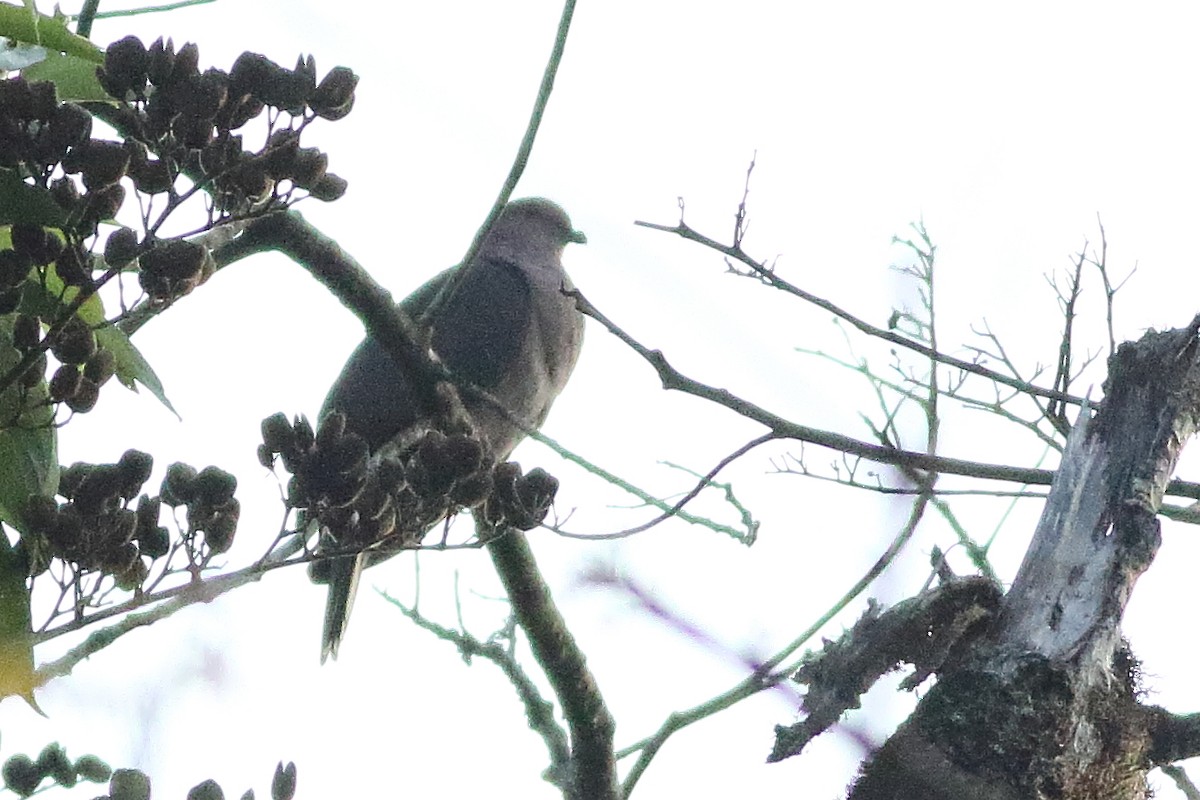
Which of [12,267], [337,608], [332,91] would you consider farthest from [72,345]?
[337,608]

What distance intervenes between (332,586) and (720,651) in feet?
9.05

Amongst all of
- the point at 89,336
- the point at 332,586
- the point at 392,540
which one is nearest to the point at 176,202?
the point at 89,336

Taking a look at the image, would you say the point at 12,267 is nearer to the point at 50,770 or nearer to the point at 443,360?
the point at 50,770

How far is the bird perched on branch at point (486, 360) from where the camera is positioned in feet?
14.7

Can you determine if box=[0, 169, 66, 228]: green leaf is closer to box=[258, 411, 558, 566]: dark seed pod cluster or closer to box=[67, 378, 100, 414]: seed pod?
box=[67, 378, 100, 414]: seed pod

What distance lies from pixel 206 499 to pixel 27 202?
457 mm

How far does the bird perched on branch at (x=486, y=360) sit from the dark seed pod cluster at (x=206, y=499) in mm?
2256

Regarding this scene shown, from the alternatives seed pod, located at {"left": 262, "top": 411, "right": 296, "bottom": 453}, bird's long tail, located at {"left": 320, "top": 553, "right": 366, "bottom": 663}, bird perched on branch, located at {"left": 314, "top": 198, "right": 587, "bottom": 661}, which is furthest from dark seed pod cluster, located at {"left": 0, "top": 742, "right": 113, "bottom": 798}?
bird's long tail, located at {"left": 320, "top": 553, "right": 366, "bottom": 663}

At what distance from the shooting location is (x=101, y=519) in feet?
6.01

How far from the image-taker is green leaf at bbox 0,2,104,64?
5.74ft

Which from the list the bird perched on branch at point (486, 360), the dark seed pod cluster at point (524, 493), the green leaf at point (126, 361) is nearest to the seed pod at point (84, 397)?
the green leaf at point (126, 361)

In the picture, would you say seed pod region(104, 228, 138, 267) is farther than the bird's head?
No

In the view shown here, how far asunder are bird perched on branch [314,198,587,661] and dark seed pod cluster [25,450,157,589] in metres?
2.32

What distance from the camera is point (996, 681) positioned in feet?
7.25
